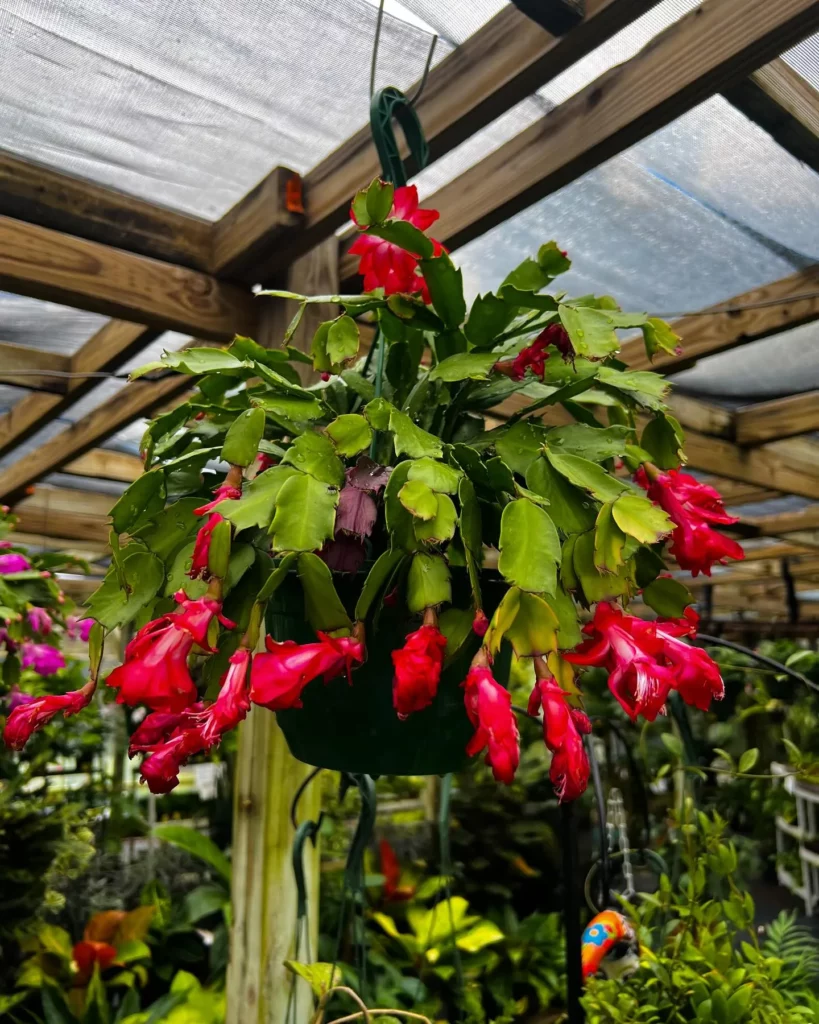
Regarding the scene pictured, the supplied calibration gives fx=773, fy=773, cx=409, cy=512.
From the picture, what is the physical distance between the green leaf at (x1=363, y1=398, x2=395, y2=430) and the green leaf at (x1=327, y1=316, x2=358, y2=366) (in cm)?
13

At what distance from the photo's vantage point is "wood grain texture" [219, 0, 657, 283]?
945 mm

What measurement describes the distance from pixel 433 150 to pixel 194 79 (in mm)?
395

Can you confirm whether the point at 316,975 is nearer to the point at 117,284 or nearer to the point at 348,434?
the point at 348,434

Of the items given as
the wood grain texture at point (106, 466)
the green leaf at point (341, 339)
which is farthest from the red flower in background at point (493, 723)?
the wood grain texture at point (106, 466)

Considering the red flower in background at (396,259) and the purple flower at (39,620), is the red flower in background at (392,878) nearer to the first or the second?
the purple flower at (39,620)

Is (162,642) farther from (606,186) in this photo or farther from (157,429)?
(606,186)

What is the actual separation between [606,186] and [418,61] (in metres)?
0.39

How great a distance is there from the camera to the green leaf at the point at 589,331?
55cm

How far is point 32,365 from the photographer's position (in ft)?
6.82

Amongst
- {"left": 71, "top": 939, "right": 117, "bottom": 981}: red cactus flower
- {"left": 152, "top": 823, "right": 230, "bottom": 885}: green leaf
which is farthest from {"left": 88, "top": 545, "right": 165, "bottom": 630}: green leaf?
{"left": 71, "top": 939, "right": 117, "bottom": 981}: red cactus flower

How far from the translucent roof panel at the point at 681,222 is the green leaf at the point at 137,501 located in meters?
1.01

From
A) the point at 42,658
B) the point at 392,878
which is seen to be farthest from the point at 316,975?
the point at 392,878

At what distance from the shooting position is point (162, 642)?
1.43ft

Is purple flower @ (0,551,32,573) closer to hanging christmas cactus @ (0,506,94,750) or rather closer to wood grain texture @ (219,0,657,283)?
hanging christmas cactus @ (0,506,94,750)
